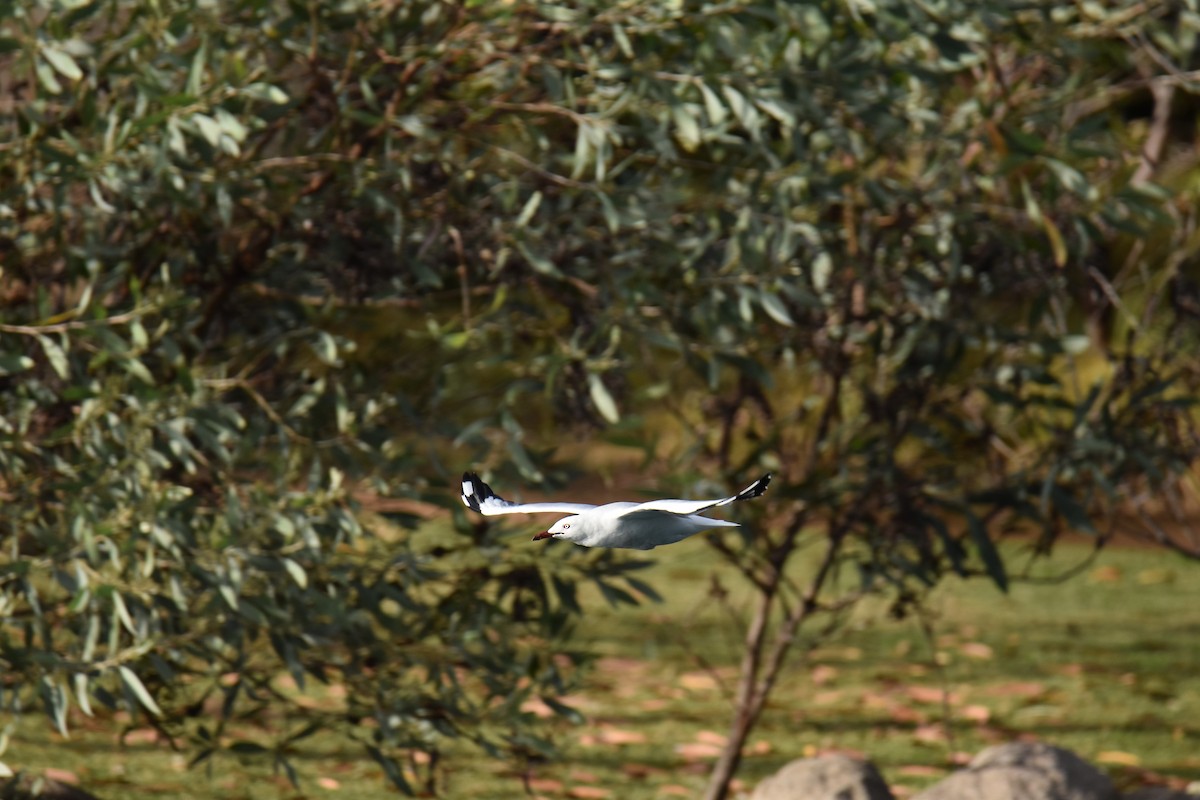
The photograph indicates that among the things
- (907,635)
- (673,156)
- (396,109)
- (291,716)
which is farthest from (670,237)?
(907,635)

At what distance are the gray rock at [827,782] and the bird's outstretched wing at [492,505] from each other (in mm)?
3264

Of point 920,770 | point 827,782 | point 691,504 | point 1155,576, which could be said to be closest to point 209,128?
point 691,504

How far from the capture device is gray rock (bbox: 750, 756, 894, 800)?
5.27 meters

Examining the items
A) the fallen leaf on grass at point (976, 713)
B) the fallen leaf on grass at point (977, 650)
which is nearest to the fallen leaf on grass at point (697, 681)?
the fallen leaf on grass at point (976, 713)

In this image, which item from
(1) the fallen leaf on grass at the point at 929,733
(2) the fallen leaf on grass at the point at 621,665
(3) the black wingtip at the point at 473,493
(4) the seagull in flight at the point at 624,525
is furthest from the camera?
(2) the fallen leaf on grass at the point at 621,665

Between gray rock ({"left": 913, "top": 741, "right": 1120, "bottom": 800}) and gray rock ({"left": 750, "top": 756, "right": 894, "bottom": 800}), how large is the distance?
6.9 inches

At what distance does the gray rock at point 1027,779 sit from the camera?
5.18m

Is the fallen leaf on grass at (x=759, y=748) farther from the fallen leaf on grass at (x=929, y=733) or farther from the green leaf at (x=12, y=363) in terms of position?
the green leaf at (x=12, y=363)

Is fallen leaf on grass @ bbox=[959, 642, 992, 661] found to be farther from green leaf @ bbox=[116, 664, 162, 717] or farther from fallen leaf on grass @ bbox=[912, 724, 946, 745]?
green leaf @ bbox=[116, 664, 162, 717]

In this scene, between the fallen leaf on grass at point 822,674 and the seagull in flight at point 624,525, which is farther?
the fallen leaf on grass at point 822,674

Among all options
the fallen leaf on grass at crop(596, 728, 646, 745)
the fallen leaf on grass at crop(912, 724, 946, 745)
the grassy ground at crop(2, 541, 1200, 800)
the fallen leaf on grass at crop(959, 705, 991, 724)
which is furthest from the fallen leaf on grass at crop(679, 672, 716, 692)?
the fallen leaf on grass at crop(959, 705, 991, 724)

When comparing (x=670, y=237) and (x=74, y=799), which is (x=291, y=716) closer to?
(x=74, y=799)

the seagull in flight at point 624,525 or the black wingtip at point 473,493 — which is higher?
the seagull in flight at point 624,525

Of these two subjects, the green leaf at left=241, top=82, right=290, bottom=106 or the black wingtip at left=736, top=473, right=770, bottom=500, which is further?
the green leaf at left=241, top=82, right=290, bottom=106
